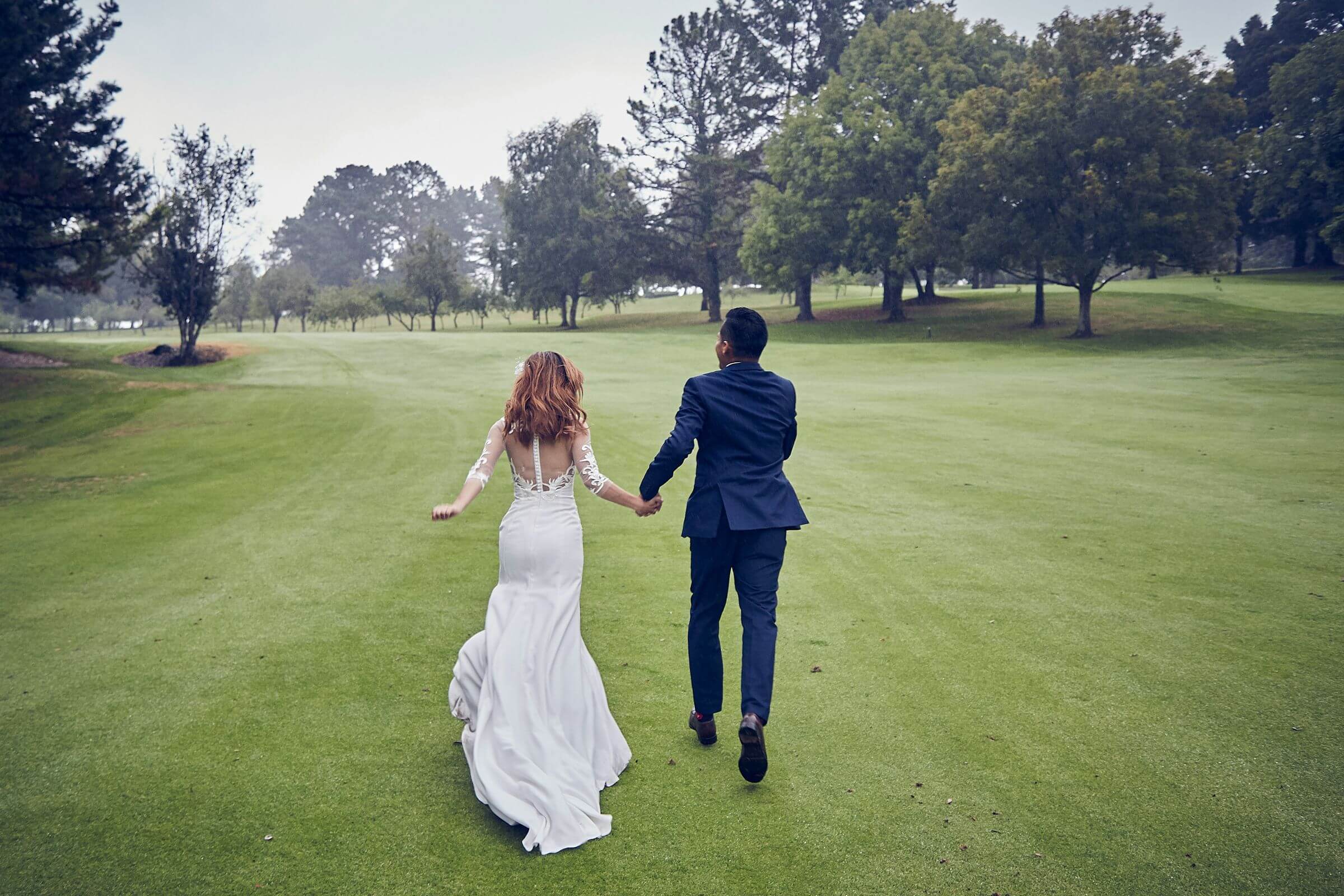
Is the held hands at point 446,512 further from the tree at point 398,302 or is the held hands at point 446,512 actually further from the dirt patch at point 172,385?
the tree at point 398,302

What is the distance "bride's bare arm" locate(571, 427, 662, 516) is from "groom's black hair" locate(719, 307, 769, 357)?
1062mm

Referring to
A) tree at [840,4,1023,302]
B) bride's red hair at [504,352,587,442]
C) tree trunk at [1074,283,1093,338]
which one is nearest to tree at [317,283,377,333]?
tree at [840,4,1023,302]

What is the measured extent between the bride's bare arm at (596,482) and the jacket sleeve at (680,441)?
0.09 m

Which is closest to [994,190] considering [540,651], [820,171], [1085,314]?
[1085,314]

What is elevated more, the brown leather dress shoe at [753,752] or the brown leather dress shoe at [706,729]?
the brown leather dress shoe at [753,752]

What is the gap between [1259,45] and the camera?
218ft

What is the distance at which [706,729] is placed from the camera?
18.3ft

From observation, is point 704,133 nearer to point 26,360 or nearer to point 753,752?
point 26,360

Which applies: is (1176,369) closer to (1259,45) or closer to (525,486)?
(525,486)

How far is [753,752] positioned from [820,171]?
4816cm

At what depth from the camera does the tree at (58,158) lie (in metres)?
24.3

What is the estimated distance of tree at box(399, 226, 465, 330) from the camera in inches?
2963

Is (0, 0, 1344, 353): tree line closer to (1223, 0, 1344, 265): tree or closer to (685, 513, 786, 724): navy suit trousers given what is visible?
(1223, 0, 1344, 265): tree

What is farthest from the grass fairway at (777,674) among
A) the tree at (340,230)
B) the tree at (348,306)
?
the tree at (340,230)
